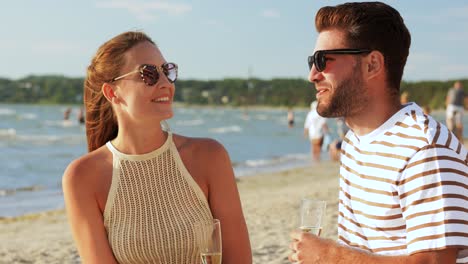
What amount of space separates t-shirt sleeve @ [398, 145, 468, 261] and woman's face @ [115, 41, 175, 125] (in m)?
1.36

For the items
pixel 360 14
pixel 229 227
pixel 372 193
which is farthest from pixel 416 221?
pixel 229 227

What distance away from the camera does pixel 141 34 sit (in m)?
3.35

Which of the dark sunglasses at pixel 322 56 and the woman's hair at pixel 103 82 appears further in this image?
the woman's hair at pixel 103 82

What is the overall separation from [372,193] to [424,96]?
269 feet

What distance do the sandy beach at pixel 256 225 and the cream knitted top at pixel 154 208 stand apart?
12.5 feet

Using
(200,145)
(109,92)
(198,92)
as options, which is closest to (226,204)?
(200,145)

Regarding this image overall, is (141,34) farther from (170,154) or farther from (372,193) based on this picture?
(372,193)

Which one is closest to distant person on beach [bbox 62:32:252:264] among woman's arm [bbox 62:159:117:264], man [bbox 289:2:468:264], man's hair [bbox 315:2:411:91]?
woman's arm [bbox 62:159:117:264]

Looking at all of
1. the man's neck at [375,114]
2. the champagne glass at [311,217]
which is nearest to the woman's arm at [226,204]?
the champagne glass at [311,217]

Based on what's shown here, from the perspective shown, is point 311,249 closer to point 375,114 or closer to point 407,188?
point 407,188

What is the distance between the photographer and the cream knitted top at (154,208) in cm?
328

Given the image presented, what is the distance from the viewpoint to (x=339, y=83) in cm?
259

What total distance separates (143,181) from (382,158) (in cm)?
138

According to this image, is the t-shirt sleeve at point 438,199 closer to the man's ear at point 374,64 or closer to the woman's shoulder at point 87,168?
the man's ear at point 374,64
